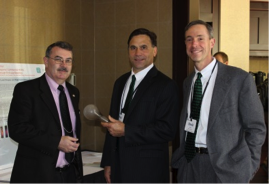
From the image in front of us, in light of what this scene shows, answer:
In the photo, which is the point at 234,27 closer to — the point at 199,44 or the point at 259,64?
the point at 259,64

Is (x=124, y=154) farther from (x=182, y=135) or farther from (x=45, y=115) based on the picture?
(x=45, y=115)

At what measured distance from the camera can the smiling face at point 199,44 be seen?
2277mm

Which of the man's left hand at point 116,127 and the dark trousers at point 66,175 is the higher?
the man's left hand at point 116,127

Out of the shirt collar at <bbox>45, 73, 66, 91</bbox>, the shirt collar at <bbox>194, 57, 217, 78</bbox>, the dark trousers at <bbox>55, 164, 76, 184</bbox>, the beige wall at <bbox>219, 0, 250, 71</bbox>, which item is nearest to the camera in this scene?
the shirt collar at <bbox>194, 57, 217, 78</bbox>

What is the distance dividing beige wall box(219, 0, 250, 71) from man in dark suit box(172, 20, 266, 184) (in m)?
3.73

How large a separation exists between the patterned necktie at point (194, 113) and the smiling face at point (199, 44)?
110mm

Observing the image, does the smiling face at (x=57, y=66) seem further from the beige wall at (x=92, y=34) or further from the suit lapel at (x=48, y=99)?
the beige wall at (x=92, y=34)

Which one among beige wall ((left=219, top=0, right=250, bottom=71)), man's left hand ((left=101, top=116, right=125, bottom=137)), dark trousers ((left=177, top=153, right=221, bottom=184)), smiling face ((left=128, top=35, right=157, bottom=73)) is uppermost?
beige wall ((left=219, top=0, right=250, bottom=71))

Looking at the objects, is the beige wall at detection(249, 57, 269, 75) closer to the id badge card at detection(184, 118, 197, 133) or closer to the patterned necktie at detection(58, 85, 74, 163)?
the id badge card at detection(184, 118, 197, 133)

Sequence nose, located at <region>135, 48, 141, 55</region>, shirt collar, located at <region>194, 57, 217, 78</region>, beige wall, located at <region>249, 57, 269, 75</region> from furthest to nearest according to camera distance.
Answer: beige wall, located at <region>249, 57, 269, 75</region>
nose, located at <region>135, 48, 141, 55</region>
shirt collar, located at <region>194, 57, 217, 78</region>

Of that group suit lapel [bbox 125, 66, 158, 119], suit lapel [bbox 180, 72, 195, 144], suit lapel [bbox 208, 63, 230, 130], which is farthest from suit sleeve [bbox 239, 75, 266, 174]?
suit lapel [bbox 125, 66, 158, 119]

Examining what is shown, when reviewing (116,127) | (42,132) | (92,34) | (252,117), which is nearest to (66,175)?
(42,132)

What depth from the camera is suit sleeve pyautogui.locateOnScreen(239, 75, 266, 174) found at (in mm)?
2078

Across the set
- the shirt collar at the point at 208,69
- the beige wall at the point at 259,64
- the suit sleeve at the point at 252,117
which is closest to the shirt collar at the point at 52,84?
the shirt collar at the point at 208,69
